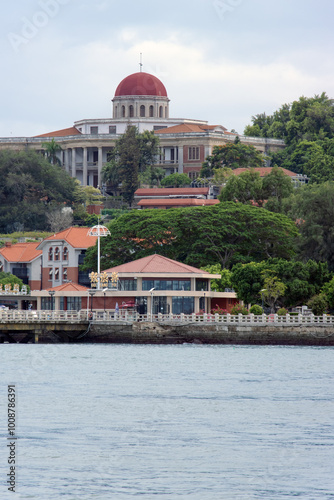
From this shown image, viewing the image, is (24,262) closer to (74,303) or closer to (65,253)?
(65,253)

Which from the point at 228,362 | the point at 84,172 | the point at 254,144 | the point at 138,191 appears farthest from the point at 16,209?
the point at 228,362

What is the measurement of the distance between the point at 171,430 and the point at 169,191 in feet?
398

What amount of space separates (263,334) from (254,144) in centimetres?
11083

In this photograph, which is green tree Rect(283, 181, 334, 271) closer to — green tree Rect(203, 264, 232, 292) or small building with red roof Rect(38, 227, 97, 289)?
green tree Rect(203, 264, 232, 292)

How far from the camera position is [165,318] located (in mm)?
85875

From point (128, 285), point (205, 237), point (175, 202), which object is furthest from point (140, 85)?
point (128, 285)

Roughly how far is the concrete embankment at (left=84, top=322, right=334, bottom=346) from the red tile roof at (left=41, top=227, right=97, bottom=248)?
35.6m

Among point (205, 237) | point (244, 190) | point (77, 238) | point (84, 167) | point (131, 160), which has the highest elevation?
point (84, 167)

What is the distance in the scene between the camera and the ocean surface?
115ft

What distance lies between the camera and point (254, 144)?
191750 mm

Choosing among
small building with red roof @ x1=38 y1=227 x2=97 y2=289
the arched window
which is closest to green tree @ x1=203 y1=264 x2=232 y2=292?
small building with red roof @ x1=38 y1=227 x2=97 y2=289

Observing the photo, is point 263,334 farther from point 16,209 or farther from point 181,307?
point 16,209

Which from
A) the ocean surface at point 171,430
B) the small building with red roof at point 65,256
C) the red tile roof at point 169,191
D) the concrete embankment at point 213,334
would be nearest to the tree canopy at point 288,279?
the concrete embankment at point 213,334

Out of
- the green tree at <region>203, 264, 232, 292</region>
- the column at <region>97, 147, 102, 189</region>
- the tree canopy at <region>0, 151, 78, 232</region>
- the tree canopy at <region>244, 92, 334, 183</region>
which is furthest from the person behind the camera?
the column at <region>97, 147, 102, 189</region>
